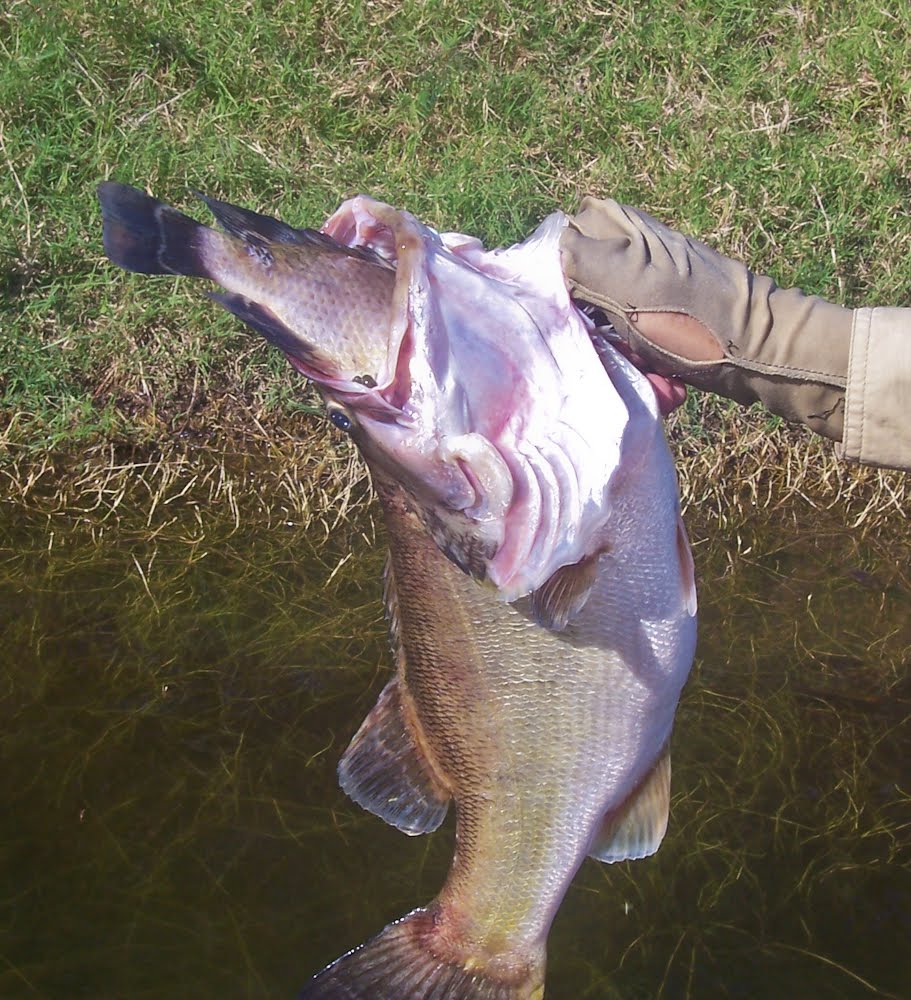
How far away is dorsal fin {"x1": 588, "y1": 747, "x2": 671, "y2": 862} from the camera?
2.34 m

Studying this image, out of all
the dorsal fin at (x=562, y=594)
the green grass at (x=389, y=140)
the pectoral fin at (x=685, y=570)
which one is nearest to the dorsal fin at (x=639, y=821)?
the pectoral fin at (x=685, y=570)

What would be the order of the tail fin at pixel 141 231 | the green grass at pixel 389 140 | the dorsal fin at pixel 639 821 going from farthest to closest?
1. the green grass at pixel 389 140
2. the dorsal fin at pixel 639 821
3. the tail fin at pixel 141 231

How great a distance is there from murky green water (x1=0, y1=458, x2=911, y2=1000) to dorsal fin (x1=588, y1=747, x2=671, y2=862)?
0.98 metres

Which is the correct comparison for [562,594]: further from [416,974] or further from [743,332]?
[416,974]

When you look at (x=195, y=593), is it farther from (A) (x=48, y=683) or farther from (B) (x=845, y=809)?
(B) (x=845, y=809)

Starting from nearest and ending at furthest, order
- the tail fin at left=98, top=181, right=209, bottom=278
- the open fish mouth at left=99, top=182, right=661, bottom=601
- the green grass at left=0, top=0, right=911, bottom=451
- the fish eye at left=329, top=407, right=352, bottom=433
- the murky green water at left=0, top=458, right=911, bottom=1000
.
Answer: the tail fin at left=98, top=181, right=209, bottom=278
the open fish mouth at left=99, top=182, right=661, bottom=601
the fish eye at left=329, top=407, right=352, bottom=433
the murky green water at left=0, top=458, right=911, bottom=1000
the green grass at left=0, top=0, right=911, bottom=451

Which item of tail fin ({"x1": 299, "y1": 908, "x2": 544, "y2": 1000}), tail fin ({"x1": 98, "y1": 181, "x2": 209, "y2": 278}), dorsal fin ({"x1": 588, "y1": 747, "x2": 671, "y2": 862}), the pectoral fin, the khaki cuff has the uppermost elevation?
tail fin ({"x1": 98, "y1": 181, "x2": 209, "y2": 278})

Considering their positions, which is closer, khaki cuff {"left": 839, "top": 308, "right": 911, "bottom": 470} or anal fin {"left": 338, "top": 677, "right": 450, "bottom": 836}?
khaki cuff {"left": 839, "top": 308, "right": 911, "bottom": 470}

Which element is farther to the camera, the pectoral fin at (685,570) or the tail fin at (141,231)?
the pectoral fin at (685,570)

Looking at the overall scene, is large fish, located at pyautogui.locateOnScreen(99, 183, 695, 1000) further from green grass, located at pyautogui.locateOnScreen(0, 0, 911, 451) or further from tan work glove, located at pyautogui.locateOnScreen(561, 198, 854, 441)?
green grass, located at pyautogui.locateOnScreen(0, 0, 911, 451)

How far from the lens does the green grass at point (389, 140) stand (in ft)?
15.2

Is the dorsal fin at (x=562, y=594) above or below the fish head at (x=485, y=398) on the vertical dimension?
below

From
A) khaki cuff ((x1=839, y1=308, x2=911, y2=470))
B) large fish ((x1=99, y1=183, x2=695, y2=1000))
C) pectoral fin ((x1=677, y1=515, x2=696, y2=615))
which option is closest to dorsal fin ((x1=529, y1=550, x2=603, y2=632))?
large fish ((x1=99, y1=183, x2=695, y2=1000))

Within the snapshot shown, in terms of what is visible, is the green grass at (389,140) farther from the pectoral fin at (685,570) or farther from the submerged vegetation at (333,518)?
the pectoral fin at (685,570)
